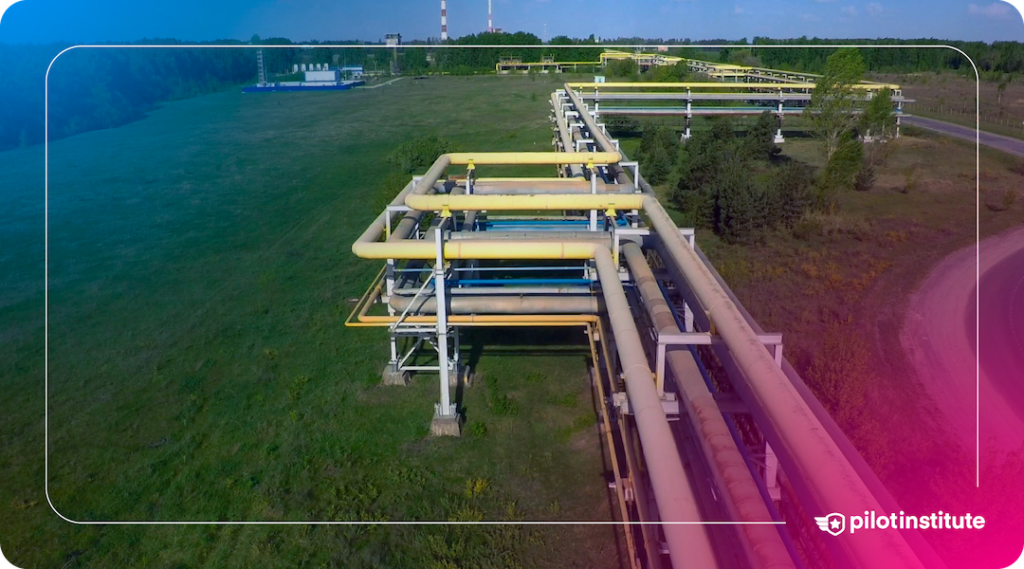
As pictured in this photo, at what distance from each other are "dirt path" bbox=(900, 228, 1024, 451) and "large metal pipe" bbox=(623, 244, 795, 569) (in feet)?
11.7

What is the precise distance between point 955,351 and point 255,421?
8078 mm

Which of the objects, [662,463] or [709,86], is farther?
[709,86]

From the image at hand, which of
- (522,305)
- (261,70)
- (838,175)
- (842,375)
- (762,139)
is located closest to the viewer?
(842,375)

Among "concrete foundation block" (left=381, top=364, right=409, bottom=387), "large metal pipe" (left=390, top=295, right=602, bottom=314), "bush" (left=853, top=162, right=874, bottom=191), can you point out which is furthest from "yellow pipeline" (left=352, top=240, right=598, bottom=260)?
"bush" (left=853, top=162, right=874, bottom=191)

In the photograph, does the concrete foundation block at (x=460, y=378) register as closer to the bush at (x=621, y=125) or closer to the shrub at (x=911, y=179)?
the shrub at (x=911, y=179)

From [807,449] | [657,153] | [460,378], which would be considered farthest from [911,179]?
[807,449]

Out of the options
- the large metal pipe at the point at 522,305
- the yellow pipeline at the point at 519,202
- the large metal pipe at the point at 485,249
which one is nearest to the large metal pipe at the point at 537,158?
A: the yellow pipeline at the point at 519,202

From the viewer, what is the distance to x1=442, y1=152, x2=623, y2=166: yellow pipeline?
8180mm

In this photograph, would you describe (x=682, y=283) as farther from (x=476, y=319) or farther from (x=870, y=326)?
(x=870, y=326)

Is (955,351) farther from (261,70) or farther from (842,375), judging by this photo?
(261,70)

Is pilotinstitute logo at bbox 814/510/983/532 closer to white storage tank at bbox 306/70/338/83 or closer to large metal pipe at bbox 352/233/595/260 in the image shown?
large metal pipe at bbox 352/233/595/260

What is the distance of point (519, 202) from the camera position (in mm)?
6312

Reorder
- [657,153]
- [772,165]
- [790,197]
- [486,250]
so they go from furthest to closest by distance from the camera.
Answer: [772,165]
[657,153]
[790,197]
[486,250]

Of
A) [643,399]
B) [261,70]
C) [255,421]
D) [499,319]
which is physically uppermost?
[261,70]
